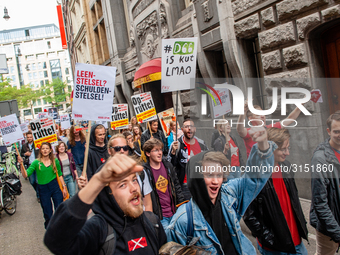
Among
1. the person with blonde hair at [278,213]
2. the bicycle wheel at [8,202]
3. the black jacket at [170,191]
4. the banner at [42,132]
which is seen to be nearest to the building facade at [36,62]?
the bicycle wheel at [8,202]

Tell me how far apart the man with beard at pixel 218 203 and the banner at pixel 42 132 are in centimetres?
573

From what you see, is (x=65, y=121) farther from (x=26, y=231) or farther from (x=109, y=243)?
(x=109, y=243)

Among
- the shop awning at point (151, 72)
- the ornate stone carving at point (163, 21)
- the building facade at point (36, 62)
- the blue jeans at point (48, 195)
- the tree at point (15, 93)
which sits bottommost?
the blue jeans at point (48, 195)

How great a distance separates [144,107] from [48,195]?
285 centimetres

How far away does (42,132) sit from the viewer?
734 centimetres

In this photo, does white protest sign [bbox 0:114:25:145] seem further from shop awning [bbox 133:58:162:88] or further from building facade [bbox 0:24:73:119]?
building facade [bbox 0:24:73:119]

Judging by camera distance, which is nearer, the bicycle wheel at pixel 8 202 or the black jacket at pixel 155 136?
the black jacket at pixel 155 136

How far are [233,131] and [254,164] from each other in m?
2.91

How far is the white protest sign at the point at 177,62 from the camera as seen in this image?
548cm

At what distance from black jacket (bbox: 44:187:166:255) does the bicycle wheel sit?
280 inches

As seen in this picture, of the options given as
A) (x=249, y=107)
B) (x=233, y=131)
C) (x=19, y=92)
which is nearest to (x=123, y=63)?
(x=233, y=131)

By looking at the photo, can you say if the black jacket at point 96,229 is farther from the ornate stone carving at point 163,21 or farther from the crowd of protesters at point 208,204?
the ornate stone carving at point 163,21

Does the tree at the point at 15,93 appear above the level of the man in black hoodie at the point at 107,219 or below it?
above

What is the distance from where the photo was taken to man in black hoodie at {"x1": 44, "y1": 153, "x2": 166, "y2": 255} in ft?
5.12
